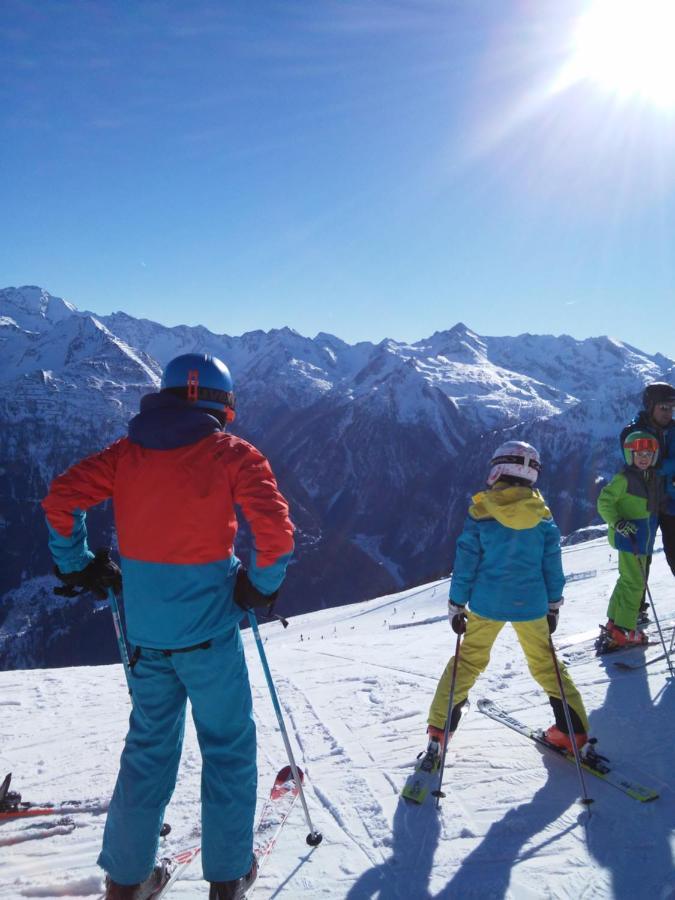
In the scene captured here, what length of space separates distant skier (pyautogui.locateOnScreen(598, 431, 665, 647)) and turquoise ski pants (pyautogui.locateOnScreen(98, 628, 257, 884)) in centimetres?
547

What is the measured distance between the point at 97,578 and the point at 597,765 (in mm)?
4292

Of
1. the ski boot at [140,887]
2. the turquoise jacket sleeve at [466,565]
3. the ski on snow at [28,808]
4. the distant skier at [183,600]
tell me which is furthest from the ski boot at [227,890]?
the turquoise jacket sleeve at [466,565]

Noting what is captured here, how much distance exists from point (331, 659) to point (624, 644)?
4887mm

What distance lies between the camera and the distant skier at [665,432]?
22.5ft

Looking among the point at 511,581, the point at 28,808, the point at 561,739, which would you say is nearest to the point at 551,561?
the point at 511,581

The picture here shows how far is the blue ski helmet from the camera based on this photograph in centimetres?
354

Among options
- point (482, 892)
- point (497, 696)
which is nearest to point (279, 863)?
point (482, 892)

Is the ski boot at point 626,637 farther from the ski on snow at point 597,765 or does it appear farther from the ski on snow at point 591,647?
the ski on snow at point 597,765

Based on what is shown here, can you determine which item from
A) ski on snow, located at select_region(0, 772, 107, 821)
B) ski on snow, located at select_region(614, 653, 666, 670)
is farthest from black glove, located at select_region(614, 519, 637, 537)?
ski on snow, located at select_region(0, 772, 107, 821)

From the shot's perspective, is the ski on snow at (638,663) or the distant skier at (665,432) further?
the distant skier at (665,432)

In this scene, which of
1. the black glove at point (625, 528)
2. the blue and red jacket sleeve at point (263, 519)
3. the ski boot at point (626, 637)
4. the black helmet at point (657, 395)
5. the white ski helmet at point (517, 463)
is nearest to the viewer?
the blue and red jacket sleeve at point (263, 519)

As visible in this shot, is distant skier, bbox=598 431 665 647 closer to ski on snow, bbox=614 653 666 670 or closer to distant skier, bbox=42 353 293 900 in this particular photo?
ski on snow, bbox=614 653 666 670

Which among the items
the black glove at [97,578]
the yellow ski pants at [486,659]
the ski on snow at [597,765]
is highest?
the black glove at [97,578]

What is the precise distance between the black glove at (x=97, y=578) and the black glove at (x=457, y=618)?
274cm
